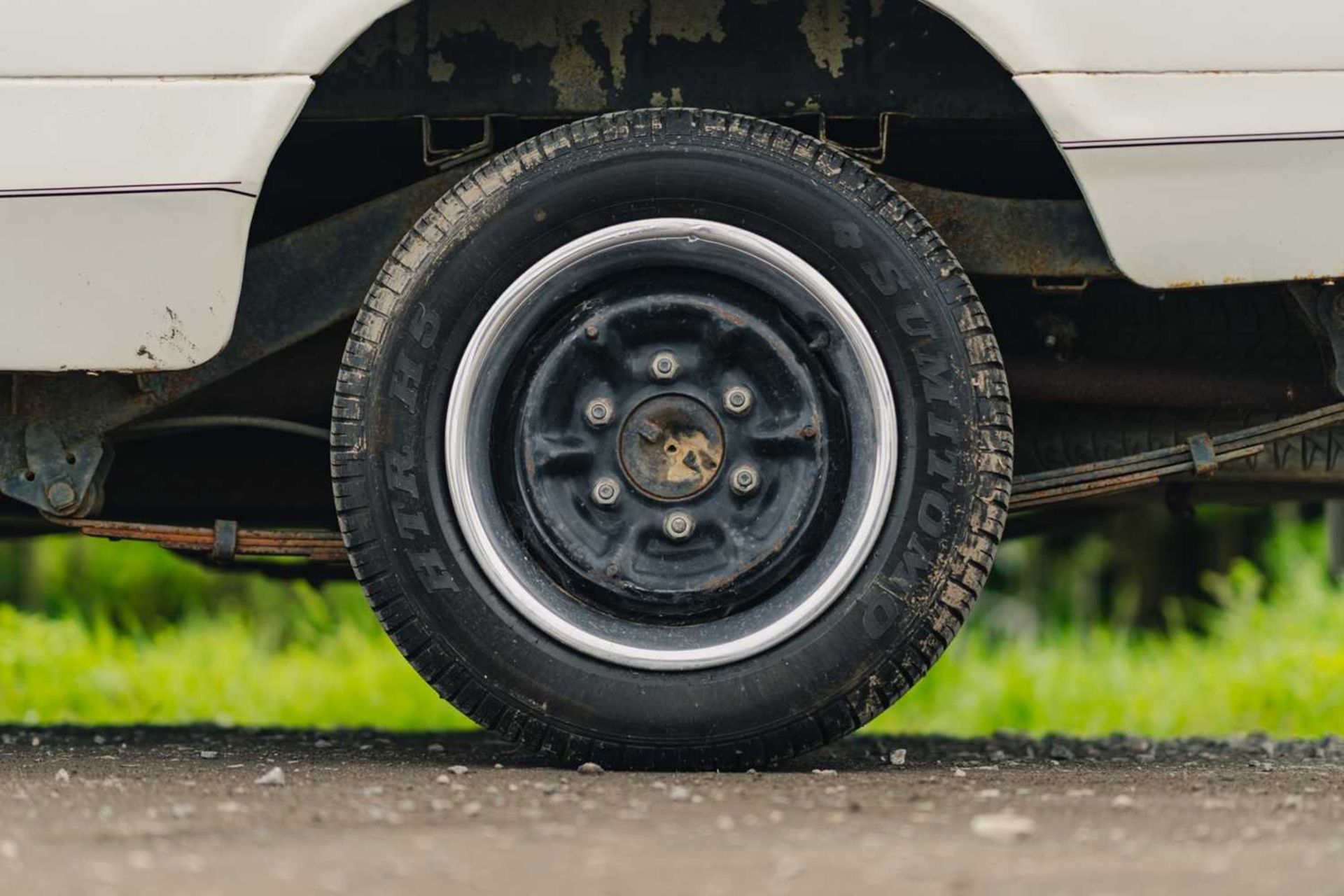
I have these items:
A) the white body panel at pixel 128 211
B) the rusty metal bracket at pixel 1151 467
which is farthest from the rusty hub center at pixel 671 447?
the white body panel at pixel 128 211

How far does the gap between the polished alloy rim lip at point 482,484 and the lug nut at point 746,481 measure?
0.59 ft

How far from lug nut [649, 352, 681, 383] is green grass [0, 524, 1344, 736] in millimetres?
3064

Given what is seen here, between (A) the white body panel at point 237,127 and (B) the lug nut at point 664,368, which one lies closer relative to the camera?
(A) the white body panel at point 237,127

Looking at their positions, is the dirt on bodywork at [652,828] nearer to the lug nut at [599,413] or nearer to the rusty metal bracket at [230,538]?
the rusty metal bracket at [230,538]

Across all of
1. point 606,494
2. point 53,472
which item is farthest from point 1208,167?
point 53,472

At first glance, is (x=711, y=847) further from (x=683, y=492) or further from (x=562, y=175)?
(x=562, y=175)

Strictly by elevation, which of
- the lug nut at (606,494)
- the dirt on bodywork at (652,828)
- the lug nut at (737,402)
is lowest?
the dirt on bodywork at (652,828)

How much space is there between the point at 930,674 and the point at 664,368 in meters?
4.55

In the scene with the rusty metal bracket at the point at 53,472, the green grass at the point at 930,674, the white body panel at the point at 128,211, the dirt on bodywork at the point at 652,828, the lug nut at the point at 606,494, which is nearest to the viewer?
the dirt on bodywork at the point at 652,828

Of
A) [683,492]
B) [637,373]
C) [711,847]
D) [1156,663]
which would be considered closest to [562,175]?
[637,373]

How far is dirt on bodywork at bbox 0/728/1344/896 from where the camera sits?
5.82 ft

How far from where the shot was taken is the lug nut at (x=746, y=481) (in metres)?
2.68

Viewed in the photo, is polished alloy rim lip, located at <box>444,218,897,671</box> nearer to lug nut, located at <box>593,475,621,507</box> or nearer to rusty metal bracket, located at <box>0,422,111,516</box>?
lug nut, located at <box>593,475,621,507</box>

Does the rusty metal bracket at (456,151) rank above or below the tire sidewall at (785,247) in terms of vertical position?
above
